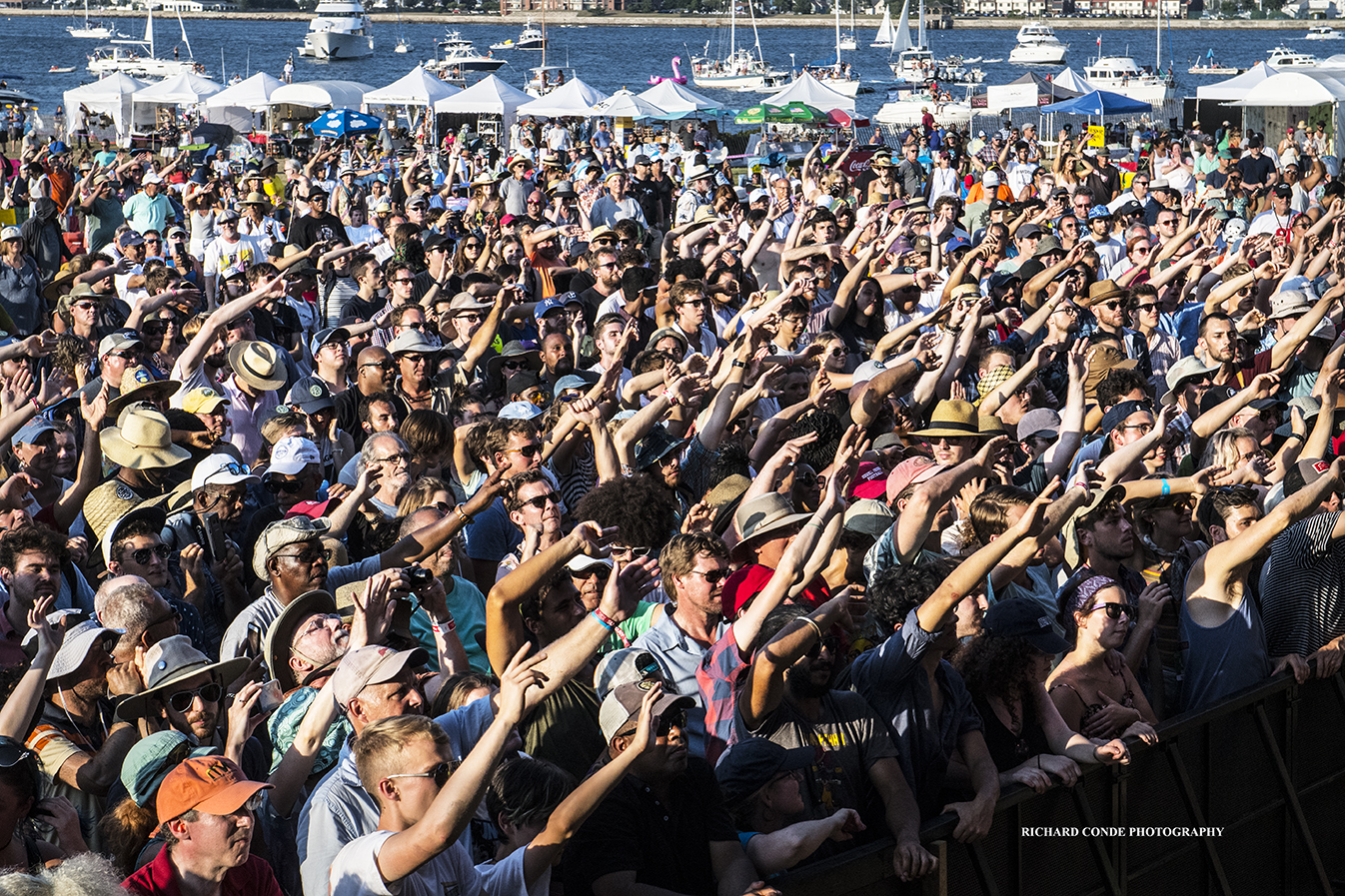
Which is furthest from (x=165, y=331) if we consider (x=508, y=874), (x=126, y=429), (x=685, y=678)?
(x=508, y=874)

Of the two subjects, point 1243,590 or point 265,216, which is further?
point 265,216

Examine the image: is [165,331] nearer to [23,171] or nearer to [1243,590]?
[1243,590]

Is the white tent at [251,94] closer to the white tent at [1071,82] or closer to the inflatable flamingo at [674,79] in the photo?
the inflatable flamingo at [674,79]

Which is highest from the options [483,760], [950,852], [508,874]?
[483,760]

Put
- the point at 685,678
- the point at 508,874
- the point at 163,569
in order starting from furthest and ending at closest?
1. the point at 163,569
2. the point at 685,678
3. the point at 508,874

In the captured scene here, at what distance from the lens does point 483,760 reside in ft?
11.2

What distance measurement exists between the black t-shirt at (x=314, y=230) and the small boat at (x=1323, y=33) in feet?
495

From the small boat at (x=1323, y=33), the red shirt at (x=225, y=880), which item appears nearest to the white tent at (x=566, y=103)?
the red shirt at (x=225, y=880)

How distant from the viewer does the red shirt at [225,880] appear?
3527mm

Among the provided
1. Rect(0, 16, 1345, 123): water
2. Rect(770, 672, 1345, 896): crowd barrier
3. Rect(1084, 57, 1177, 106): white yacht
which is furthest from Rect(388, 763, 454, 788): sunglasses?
Rect(0, 16, 1345, 123): water

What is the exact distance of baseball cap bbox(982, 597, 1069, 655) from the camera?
15.7 ft

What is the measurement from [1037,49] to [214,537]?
116m

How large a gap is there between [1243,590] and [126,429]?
4.78 metres

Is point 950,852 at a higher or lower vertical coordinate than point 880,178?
lower
